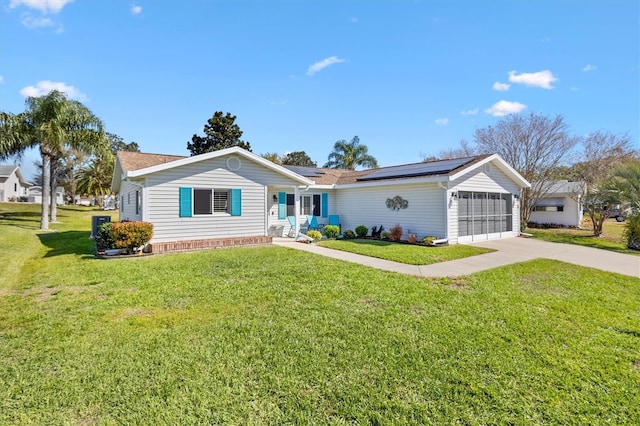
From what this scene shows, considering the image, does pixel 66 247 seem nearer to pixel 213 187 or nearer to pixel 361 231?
pixel 213 187

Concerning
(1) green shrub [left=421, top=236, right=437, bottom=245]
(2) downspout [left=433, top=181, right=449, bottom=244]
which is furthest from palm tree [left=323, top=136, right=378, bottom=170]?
(1) green shrub [left=421, top=236, right=437, bottom=245]

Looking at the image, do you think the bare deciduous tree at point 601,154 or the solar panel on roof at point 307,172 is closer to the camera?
the solar panel on roof at point 307,172

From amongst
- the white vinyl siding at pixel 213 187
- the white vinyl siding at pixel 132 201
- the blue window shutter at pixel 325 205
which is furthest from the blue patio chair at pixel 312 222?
the white vinyl siding at pixel 132 201

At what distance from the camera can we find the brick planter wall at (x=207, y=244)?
416 inches

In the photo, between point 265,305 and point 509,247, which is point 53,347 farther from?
point 509,247

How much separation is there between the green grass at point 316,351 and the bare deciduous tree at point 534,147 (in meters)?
18.4

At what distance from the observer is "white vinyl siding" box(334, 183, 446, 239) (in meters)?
13.3

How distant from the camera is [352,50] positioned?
14.6m

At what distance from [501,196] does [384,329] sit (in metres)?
14.4

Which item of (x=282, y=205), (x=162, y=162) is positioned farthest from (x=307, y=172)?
(x=162, y=162)

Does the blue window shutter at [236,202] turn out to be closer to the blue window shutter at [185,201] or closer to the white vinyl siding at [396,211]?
the blue window shutter at [185,201]

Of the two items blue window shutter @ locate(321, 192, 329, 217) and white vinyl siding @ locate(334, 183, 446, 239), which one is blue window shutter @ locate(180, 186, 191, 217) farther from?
white vinyl siding @ locate(334, 183, 446, 239)

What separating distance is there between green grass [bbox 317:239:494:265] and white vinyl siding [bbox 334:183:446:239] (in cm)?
153

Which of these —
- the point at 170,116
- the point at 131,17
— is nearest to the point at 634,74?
the point at 131,17
